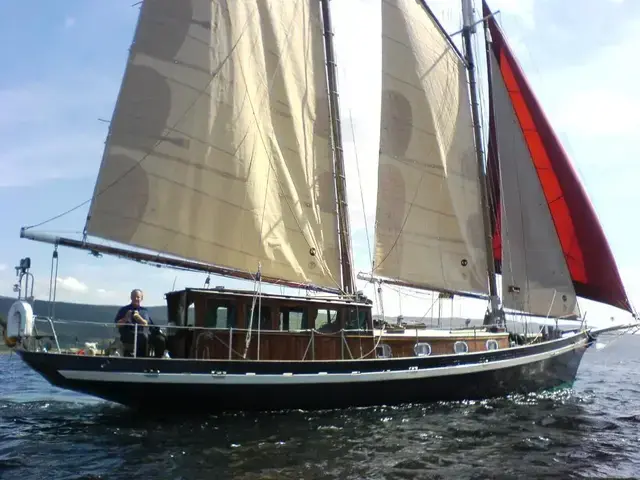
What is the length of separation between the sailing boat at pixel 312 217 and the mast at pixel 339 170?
0.05m

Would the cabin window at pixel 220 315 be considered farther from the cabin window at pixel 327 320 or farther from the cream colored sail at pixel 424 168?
the cream colored sail at pixel 424 168

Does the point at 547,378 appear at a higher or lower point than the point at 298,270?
lower

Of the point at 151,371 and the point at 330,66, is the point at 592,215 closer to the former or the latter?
the point at 330,66

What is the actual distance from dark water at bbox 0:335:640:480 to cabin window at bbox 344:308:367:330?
241 cm

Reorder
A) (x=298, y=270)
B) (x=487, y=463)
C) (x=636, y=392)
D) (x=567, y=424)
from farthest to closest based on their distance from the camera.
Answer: (x=636, y=392)
(x=298, y=270)
(x=567, y=424)
(x=487, y=463)

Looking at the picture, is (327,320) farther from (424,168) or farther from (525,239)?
(525,239)

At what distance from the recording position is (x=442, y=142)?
75.1ft

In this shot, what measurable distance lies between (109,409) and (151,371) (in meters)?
3.06

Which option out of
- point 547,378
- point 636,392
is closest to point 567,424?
point 547,378

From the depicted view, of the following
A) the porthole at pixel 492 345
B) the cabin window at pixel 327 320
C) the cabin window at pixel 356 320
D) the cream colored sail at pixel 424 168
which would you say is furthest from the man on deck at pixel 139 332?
the porthole at pixel 492 345

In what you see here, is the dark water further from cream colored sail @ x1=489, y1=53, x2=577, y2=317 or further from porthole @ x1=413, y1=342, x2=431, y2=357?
cream colored sail @ x1=489, y1=53, x2=577, y2=317

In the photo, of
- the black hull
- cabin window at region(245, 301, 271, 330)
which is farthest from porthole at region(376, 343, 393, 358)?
cabin window at region(245, 301, 271, 330)

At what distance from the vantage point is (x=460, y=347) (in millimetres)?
18453

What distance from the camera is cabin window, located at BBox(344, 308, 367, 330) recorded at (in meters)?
17.3
